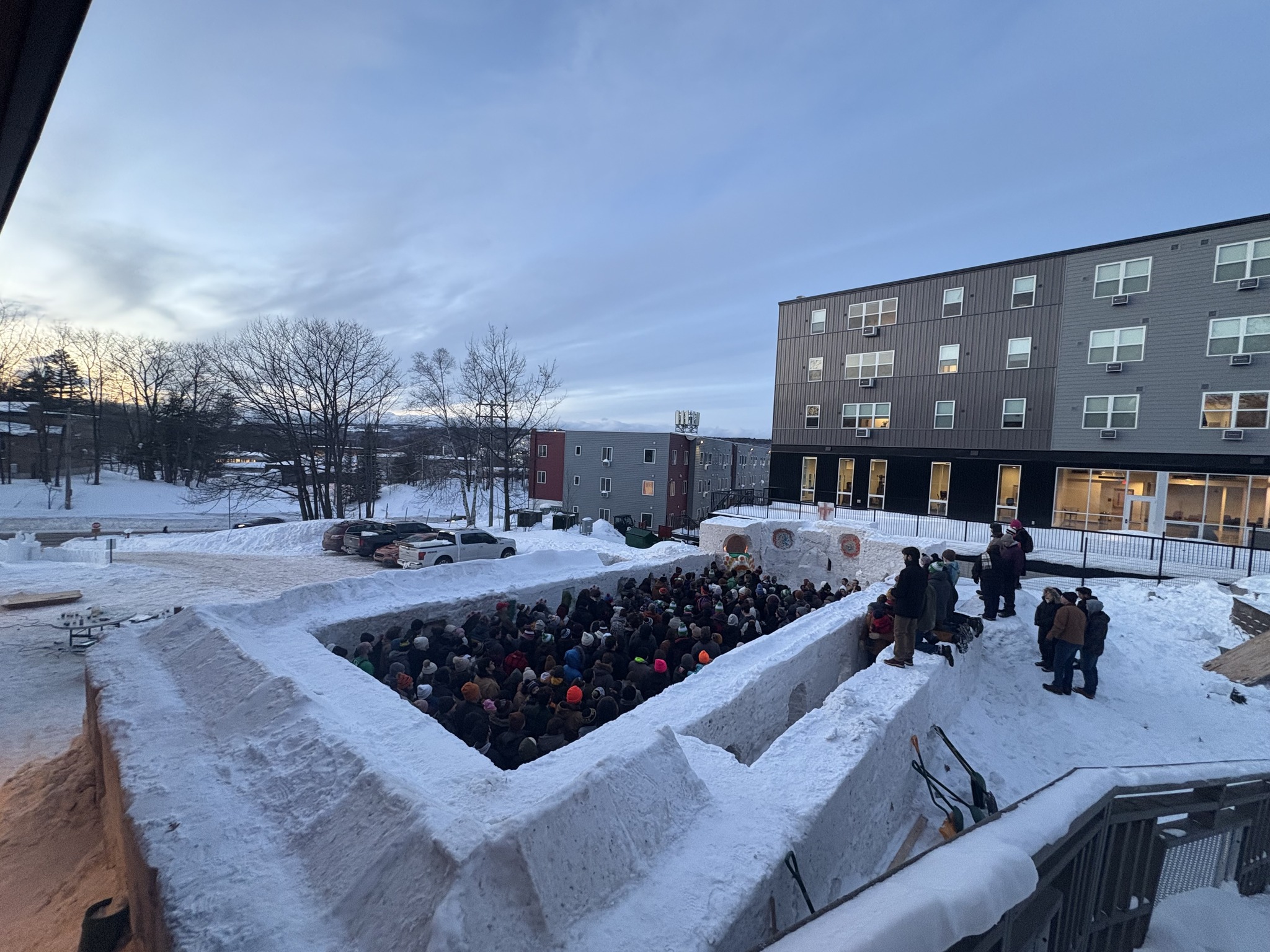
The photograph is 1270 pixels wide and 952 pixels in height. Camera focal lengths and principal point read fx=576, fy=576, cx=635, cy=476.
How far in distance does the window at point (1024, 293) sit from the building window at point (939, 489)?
6744mm

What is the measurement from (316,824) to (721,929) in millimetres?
2621

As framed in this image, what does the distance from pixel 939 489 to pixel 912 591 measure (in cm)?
1896

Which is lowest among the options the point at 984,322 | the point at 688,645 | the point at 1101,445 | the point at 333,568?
the point at 333,568

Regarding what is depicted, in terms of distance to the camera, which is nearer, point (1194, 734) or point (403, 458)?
point (1194, 734)

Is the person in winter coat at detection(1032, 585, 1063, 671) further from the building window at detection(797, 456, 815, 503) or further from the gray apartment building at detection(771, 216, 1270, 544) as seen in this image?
the building window at detection(797, 456, 815, 503)

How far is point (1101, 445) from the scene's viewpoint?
21.0 metres

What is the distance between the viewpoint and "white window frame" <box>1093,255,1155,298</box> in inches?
797

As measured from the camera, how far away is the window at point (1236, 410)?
1836 centimetres

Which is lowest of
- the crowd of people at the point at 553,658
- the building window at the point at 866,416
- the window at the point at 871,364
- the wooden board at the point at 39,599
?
the wooden board at the point at 39,599

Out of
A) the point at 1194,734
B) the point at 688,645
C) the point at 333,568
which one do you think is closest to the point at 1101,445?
the point at 1194,734

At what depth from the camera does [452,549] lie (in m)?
18.2

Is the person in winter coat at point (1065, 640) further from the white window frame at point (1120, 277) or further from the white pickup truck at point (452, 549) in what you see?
the white window frame at point (1120, 277)

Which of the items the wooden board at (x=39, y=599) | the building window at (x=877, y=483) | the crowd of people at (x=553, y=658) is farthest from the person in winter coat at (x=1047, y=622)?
the wooden board at (x=39, y=599)

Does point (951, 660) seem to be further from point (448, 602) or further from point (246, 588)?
point (246, 588)
